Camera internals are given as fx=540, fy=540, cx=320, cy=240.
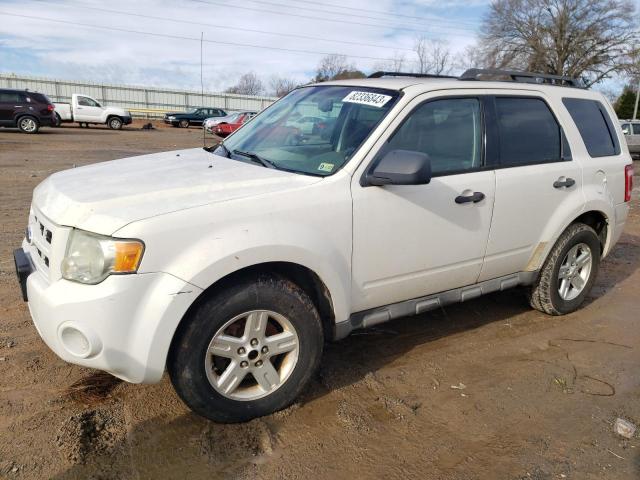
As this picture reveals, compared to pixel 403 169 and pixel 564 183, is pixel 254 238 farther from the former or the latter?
pixel 564 183

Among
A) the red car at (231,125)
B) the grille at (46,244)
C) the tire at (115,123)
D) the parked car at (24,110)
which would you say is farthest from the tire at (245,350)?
the tire at (115,123)

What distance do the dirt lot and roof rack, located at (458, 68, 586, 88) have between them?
2.06 metres

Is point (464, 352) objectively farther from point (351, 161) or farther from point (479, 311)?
point (351, 161)

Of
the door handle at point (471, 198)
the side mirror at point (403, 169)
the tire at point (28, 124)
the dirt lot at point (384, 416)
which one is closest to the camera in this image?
the dirt lot at point (384, 416)

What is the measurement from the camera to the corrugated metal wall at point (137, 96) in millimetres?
38625

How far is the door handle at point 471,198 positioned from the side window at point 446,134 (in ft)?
0.60

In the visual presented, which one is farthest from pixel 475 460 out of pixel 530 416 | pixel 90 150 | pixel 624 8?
pixel 624 8

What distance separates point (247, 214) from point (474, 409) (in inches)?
71.7

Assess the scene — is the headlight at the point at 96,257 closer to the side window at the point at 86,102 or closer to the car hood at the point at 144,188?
the car hood at the point at 144,188

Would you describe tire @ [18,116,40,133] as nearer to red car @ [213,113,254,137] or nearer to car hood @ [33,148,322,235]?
red car @ [213,113,254,137]

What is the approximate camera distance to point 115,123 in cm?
2889

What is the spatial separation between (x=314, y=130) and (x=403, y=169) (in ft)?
2.97

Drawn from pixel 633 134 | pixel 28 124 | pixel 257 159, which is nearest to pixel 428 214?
pixel 257 159

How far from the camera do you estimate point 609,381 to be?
146 inches
